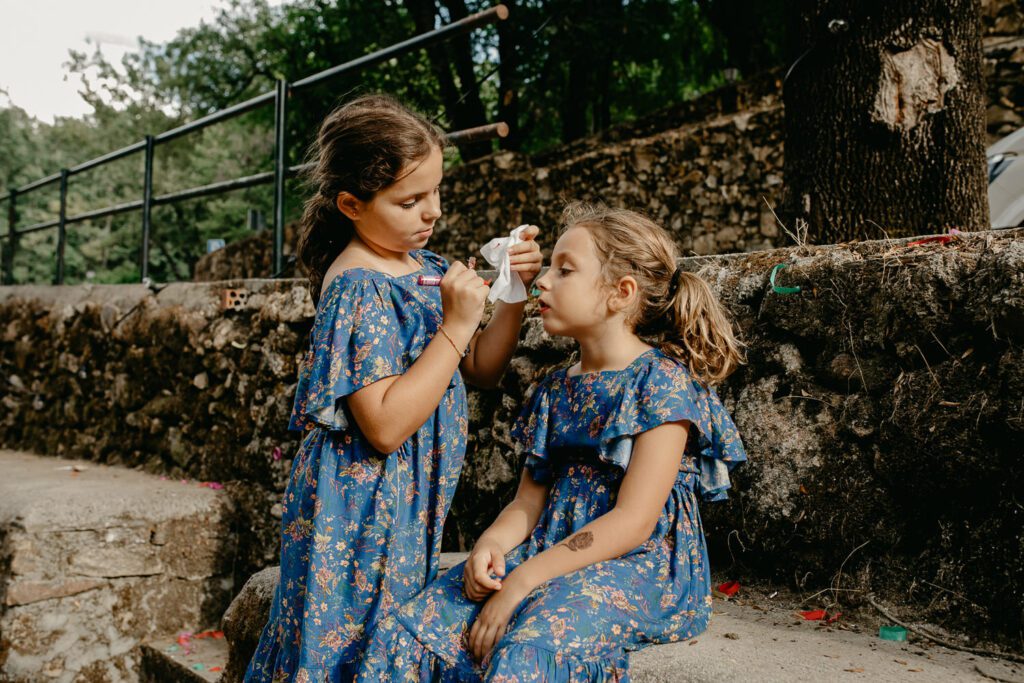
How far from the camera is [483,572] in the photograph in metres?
1.76

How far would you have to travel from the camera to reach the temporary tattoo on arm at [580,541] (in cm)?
173

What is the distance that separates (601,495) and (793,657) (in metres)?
0.50

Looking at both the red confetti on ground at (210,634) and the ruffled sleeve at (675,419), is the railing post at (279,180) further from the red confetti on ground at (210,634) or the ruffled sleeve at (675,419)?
the ruffled sleeve at (675,419)

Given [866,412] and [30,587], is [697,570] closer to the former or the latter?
[866,412]

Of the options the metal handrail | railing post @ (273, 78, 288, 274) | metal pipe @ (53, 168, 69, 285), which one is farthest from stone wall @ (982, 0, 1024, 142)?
metal pipe @ (53, 168, 69, 285)

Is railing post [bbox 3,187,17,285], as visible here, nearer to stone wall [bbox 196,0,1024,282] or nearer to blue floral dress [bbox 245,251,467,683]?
stone wall [bbox 196,0,1024,282]

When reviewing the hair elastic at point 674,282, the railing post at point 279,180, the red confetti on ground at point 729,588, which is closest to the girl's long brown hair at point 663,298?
the hair elastic at point 674,282

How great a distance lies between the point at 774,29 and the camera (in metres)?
11.6

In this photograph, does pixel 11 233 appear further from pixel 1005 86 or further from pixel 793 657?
pixel 1005 86

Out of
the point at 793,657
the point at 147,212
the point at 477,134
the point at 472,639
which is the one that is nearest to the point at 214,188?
the point at 147,212

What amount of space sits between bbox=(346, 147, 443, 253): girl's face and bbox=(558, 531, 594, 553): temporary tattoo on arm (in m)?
0.77

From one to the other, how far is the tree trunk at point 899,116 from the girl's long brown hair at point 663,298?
91 cm

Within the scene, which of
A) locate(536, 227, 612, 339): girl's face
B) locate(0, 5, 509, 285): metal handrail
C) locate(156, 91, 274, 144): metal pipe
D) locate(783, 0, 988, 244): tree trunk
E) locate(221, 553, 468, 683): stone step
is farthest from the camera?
locate(156, 91, 274, 144): metal pipe

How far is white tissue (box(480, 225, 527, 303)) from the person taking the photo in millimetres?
1990
